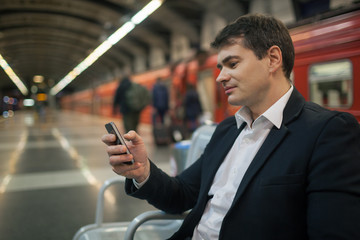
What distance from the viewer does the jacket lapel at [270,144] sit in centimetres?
122

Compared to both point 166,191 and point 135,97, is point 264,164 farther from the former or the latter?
point 135,97

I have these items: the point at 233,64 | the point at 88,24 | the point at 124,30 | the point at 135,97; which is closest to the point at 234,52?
the point at 233,64

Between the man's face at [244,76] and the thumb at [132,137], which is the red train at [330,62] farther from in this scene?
the thumb at [132,137]

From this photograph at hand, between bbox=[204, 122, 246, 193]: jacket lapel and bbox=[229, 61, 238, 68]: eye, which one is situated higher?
bbox=[229, 61, 238, 68]: eye

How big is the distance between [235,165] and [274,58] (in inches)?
18.1

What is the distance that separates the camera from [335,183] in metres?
1.09

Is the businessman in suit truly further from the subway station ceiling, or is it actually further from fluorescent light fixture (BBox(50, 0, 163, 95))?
fluorescent light fixture (BBox(50, 0, 163, 95))

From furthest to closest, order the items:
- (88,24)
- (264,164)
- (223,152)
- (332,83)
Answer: (88,24) < (332,83) < (223,152) < (264,164)

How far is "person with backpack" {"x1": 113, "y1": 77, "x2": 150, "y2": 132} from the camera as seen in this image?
8.25 meters

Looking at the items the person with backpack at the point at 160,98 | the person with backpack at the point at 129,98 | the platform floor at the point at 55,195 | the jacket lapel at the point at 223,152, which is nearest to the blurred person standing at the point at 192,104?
the person with backpack at the point at 129,98

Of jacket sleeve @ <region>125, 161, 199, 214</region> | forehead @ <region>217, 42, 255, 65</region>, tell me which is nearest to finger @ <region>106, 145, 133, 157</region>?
jacket sleeve @ <region>125, 161, 199, 214</region>

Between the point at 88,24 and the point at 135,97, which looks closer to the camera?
the point at 135,97

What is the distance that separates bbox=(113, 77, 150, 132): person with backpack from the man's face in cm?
699

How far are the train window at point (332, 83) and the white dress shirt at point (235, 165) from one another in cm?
363
